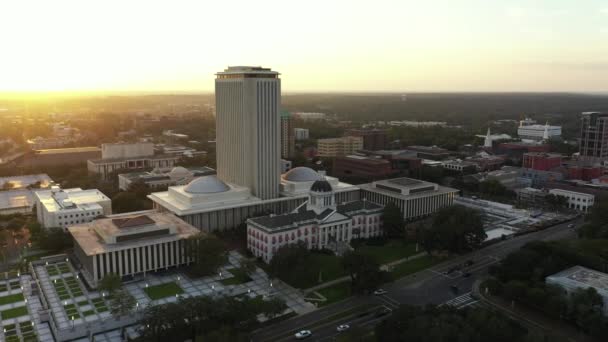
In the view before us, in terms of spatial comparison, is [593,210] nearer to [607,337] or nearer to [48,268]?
[607,337]

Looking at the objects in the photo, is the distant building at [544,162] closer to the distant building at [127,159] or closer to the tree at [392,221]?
the tree at [392,221]

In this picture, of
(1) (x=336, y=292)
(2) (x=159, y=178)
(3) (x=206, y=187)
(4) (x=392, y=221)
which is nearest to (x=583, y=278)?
(1) (x=336, y=292)

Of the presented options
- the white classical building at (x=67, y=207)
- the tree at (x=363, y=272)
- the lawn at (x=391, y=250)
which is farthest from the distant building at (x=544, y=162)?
the white classical building at (x=67, y=207)

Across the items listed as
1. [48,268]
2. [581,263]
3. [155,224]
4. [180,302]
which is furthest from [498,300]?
[48,268]

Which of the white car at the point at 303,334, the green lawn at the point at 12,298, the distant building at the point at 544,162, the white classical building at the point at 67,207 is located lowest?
the green lawn at the point at 12,298

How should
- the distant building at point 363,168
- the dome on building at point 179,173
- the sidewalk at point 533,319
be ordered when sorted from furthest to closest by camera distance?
1. the distant building at point 363,168
2. the dome on building at point 179,173
3. the sidewalk at point 533,319

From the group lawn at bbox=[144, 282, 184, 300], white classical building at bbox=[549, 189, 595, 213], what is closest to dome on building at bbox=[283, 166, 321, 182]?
lawn at bbox=[144, 282, 184, 300]
